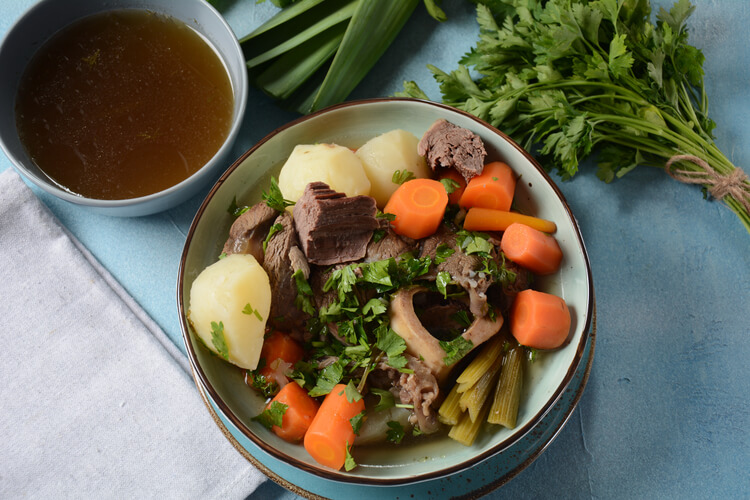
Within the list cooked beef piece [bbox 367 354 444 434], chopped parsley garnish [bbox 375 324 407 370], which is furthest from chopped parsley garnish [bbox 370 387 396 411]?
chopped parsley garnish [bbox 375 324 407 370]

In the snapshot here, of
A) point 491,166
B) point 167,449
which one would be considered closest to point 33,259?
point 167,449

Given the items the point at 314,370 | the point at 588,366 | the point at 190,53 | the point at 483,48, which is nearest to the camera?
the point at 314,370

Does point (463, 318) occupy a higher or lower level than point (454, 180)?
lower

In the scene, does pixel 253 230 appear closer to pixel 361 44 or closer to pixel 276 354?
pixel 276 354

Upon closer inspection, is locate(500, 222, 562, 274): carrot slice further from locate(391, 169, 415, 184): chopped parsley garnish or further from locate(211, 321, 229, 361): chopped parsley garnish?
locate(211, 321, 229, 361): chopped parsley garnish

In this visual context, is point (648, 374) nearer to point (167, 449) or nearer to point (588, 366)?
point (588, 366)

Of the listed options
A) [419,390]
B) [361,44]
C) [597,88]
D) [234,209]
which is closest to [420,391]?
[419,390]
